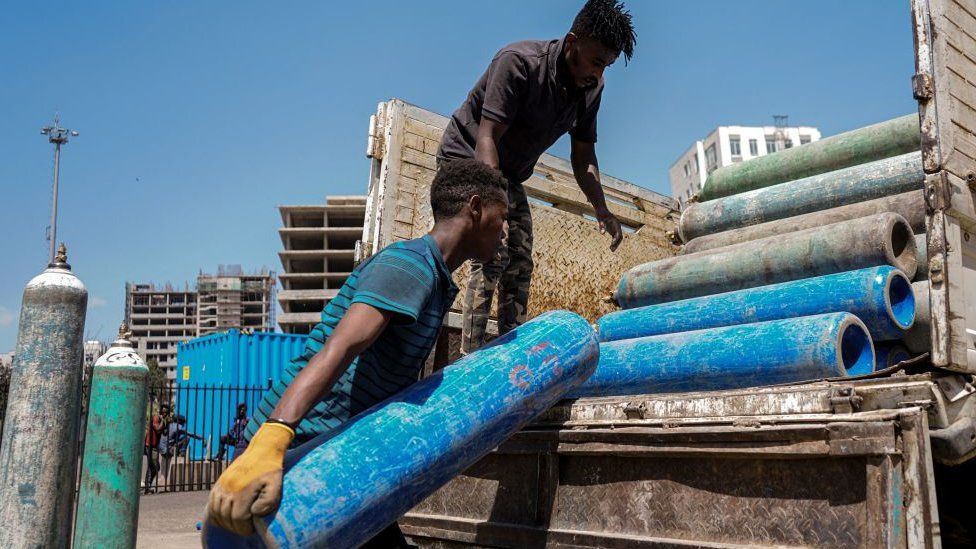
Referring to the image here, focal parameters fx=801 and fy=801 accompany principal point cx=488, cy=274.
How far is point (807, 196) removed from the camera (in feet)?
15.5

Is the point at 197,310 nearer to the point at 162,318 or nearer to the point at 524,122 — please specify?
the point at 162,318

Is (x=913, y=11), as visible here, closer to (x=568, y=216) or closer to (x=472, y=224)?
(x=472, y=224)

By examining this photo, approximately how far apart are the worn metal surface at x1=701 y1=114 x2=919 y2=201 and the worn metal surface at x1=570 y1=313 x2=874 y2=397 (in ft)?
5.64

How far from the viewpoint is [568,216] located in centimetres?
566

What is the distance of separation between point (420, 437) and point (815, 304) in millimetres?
2230

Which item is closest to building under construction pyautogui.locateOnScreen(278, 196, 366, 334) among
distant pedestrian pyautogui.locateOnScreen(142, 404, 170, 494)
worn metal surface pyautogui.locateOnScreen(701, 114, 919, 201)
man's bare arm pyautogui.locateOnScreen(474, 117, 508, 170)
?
distant pedestrian pyautogui.locateOnScreen(142, 404, 170, 494)

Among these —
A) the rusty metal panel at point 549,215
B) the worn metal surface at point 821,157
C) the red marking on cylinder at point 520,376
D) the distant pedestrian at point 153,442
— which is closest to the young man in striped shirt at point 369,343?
the red marking on cylinder at point 520,376

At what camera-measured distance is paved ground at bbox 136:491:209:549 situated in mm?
6027

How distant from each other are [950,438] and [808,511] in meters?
0.56

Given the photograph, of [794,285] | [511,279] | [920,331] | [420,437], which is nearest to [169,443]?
[511,279]

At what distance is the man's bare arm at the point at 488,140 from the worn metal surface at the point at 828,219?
1.76m

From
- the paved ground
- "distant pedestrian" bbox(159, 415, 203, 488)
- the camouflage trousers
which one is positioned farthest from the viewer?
"distant pedestrian" bbox(159, 415, 203, 488)

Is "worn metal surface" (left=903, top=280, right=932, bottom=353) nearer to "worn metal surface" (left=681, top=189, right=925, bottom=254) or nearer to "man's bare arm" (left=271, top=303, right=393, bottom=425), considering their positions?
"worn metal surface" (left=681, top=189, right=925, bottom=254)

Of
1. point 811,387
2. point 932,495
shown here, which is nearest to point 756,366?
point 811,387
